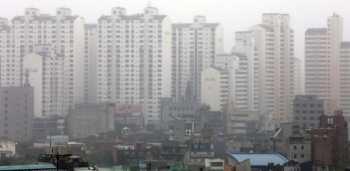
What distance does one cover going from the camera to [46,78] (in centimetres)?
7306

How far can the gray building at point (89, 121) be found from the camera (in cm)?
6384

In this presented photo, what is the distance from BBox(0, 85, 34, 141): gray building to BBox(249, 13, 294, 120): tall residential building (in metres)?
28.6

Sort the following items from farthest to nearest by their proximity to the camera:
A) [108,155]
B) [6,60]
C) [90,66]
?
[90,66] < [6,60] < [108,155]

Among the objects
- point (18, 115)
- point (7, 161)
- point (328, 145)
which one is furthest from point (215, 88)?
point (328, 145)

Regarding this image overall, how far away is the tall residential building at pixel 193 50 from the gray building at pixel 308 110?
24.7 meters

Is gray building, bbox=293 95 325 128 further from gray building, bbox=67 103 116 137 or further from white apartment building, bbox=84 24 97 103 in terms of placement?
white apartment building, bbox=84 24 97 103

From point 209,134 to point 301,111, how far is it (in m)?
11.5

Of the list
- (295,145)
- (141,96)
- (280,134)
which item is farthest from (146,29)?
(295,145)

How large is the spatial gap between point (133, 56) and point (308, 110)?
25.6 meters

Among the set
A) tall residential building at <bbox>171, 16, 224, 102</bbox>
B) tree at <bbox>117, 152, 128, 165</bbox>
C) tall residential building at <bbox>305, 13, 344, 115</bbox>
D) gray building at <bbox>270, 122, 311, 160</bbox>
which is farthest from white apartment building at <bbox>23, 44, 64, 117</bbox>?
gray building at <bbox>270, 122, 311, 160</bbox>

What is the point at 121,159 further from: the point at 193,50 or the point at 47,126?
the point at 193,50

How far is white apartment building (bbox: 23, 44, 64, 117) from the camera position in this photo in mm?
71938

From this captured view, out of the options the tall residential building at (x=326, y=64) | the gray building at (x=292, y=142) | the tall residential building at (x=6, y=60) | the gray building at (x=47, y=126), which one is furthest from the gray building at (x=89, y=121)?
the tall residential building at (x=326, y=64)

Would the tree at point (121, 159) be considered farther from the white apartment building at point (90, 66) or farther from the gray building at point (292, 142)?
the white apartment building at point (90, 66)
